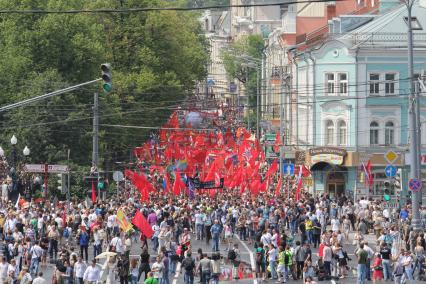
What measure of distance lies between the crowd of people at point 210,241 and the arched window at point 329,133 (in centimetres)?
1317

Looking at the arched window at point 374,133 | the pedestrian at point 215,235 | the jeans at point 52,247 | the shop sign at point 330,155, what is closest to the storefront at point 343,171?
Result: the shop sign at point 330,155

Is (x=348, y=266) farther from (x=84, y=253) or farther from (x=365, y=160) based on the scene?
(x=365, y=160)

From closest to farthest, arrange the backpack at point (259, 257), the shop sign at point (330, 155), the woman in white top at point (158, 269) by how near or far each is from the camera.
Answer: the woman in white top at point (158, 269) → the backpack at point (259, 257) → the shop sign at point (330, 155)

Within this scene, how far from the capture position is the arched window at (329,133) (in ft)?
249

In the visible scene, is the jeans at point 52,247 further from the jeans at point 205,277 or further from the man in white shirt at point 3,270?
the jeans at point 205,277

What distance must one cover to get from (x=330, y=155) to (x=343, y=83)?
3.97 metres

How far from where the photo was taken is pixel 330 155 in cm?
7431

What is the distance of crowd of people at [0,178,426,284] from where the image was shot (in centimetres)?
3828

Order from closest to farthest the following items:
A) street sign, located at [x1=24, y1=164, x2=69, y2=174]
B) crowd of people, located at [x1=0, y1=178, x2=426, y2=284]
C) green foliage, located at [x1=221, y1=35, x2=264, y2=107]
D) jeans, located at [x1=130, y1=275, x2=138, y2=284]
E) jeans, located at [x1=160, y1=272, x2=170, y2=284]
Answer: jeans, located at [x1=160, y1=272, x2=170, y2=284] < jeans, located at [x1=130, y1=275, x2=138, y2=284] < crowd of people, located at [x1=0, y1=178, x2=426, y2=284] < street sign, located at [x1=24, y1=164, x2=69, y2=174] < green foliage, located at [x1=221, y1=35, x2=264, y2=107]

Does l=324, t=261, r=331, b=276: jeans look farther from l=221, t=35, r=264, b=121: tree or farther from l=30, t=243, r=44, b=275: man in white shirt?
l=221, t=35, r=264, b=121: tree

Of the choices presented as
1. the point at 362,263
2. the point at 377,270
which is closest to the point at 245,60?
the point at 377,270

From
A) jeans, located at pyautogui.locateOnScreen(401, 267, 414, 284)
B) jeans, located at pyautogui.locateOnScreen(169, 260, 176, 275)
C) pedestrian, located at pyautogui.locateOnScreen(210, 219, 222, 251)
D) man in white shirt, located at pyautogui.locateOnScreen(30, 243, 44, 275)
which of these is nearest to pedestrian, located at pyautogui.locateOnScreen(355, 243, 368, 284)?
jeans, located at pyautogui.locateOnScreen(401, 267, 414, 284)

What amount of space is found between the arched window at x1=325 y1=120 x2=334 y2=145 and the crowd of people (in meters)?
13.2

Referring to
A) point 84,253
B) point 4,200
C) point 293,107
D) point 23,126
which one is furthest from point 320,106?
point 84,253
